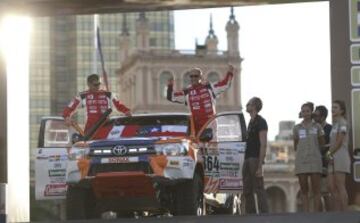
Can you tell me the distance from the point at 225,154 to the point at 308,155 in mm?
1386

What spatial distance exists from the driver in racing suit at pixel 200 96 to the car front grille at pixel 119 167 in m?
1.97

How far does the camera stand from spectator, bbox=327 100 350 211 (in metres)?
12.4

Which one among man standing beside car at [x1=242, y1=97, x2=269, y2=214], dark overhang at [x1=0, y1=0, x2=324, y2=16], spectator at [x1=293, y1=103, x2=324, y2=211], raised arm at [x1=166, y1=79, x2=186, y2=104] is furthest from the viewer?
dark overhang at [x1=0, y1=0, x2=324, y2=16]

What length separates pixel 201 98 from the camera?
13.6 meters

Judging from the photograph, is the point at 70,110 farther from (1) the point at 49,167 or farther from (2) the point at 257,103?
(2) the point at 257,103

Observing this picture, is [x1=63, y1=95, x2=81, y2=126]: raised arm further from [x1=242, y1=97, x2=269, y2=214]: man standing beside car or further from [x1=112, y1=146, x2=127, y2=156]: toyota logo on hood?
[x1=242, y1=97, x2=269, y2=214]: man standing beside car

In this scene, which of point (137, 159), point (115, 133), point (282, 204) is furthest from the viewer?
point (282, 204)

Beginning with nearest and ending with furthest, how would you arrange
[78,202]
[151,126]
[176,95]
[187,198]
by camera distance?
[187,198], [78,202], [151,126], [176,95]

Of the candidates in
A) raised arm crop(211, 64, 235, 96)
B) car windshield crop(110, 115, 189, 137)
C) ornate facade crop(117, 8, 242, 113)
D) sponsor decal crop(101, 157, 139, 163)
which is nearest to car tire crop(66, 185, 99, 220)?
sponsor decal crop(101, 157, 139, 163)

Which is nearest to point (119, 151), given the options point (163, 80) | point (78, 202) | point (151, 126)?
point (78, 202)

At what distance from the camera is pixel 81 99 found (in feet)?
44.9

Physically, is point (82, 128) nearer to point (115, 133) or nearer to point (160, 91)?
point (115, 133)

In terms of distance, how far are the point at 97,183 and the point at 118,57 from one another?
103 m

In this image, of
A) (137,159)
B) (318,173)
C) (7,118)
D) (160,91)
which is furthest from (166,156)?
(160,91)
